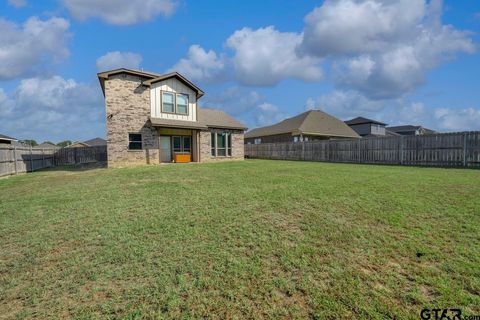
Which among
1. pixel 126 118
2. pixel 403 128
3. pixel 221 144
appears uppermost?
pixel 403 128

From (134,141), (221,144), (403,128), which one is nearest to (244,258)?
(134,141)

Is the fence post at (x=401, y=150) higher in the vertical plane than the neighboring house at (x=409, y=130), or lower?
lower

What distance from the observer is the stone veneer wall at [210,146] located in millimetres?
19562

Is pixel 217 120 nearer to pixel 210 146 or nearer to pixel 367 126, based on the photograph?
pixel 210 146

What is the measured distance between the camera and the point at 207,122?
790 inches

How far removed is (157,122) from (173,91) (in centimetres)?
296

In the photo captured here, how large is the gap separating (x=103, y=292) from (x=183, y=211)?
2567mm

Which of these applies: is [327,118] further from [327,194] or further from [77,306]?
[77,306]

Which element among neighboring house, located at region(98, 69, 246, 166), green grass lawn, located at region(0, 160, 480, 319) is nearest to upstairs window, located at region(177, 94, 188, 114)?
neighboring house, located at region(98, 69, 246, 166)

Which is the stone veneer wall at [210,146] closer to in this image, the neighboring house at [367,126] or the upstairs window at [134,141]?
the upstairs window at [134,141]

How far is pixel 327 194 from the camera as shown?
20.4 ft

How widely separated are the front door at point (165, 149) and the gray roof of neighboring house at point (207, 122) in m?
1.77

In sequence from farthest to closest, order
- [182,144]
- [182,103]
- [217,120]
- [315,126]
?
[315,126] → [217,120] → [182,144] → [182,103]

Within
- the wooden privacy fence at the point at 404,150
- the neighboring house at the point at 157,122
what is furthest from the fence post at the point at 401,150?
the neighboring house at the point at 157,122
